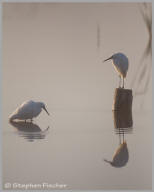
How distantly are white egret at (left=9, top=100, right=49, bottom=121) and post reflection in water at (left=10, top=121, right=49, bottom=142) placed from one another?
5.2 inches

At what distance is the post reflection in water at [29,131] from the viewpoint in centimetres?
375

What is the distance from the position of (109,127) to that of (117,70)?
4.55 feet

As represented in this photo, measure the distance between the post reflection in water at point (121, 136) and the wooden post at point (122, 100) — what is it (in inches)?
3.3

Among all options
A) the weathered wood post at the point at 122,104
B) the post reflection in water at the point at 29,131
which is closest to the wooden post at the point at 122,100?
the weathered wood post at the point at 122,104

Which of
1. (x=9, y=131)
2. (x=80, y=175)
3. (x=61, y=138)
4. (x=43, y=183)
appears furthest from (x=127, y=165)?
(x=9, y=131)

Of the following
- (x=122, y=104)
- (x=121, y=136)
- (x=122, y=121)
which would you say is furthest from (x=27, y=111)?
(x=122, y=104)

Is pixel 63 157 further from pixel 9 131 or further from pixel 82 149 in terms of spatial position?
pixel 9 131

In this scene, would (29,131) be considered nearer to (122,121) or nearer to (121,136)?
(121,136)

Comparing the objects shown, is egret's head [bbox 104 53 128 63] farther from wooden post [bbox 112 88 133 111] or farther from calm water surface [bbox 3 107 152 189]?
calm water surface [bbox 3 107 152 189]

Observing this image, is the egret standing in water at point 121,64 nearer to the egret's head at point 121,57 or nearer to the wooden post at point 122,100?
the egret's head at point 121,57

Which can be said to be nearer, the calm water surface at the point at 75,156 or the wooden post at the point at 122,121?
the calm water surface at the point at 75,156

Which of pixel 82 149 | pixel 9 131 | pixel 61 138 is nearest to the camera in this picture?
pixel 82 149

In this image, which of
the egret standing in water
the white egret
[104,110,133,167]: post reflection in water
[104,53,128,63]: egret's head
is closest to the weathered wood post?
[104,110,133,167]: post reflection in water

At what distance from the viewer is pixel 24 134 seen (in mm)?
3865
